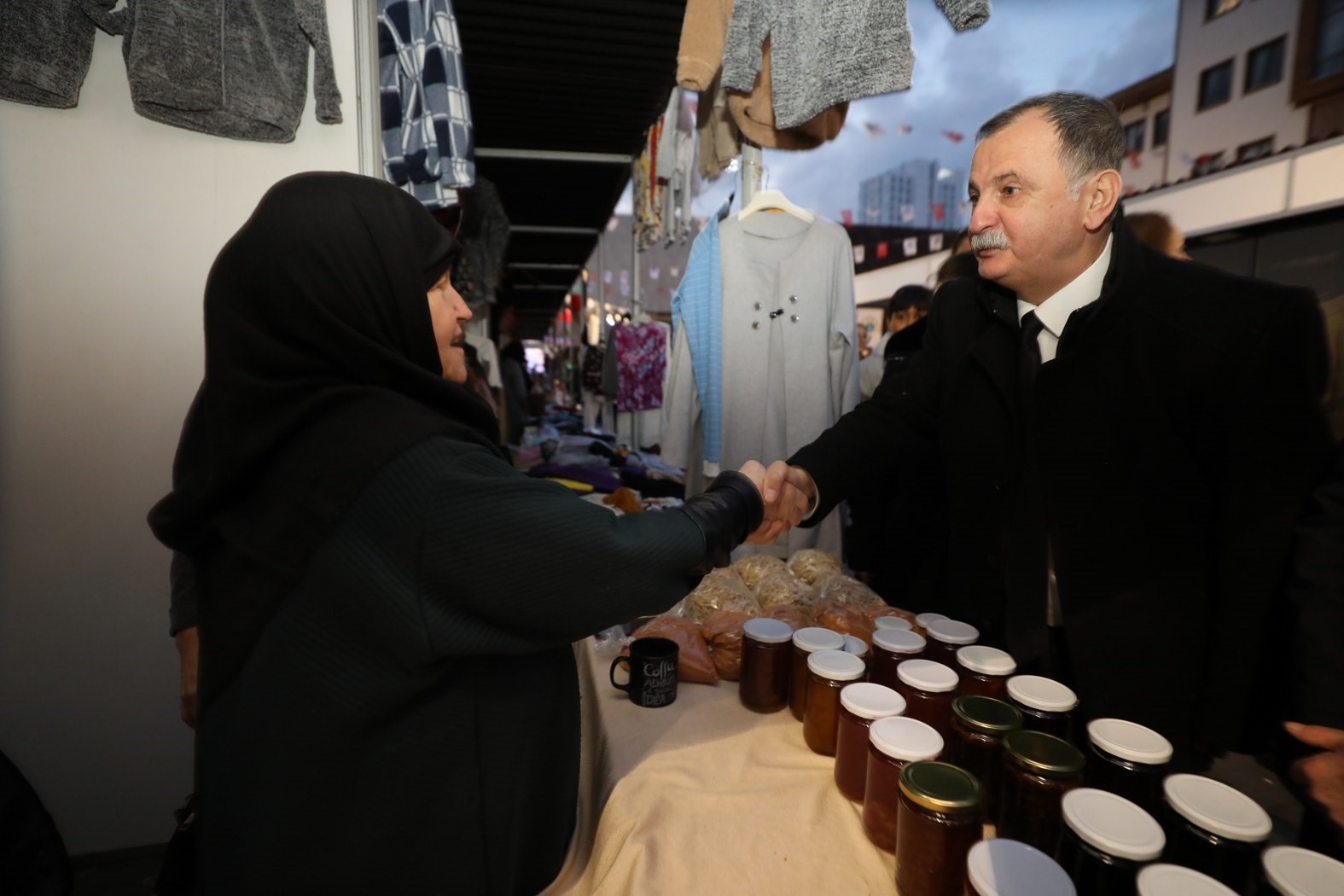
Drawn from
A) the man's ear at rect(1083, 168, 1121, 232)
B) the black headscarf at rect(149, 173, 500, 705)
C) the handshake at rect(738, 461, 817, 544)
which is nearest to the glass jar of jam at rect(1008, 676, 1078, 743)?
the handshake at rect(738, 461, 817, 544)

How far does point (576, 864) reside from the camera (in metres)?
1.20

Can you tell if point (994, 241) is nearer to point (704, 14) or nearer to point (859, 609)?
point (859, 609)

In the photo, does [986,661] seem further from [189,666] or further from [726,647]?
[189,666]

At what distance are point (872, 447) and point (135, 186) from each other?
266 centimetres

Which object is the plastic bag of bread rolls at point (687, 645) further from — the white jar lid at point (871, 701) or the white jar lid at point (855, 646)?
the white jar lid at point (871, 701)

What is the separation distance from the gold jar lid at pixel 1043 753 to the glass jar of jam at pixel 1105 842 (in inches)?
2.3

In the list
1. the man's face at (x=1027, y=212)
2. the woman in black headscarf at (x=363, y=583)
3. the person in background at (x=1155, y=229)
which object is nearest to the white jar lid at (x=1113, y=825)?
the woman in black headscarf at (x=363, y=583)

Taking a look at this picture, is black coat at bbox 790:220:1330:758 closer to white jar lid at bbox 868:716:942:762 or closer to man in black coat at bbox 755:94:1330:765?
man in black coat at bbox 755:94:1330:765

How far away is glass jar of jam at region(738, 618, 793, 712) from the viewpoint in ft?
4.43

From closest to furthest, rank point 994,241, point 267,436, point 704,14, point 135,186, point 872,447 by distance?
point 267,436
point 994,241
point 872,447
point 135,186
point 704,14

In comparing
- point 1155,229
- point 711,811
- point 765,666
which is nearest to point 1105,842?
point 711,811

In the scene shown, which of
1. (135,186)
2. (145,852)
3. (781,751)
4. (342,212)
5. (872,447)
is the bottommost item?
(145,852)

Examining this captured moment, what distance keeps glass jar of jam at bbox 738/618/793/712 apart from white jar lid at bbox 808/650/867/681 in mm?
122

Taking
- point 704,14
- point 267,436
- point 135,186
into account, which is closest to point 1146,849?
point 267,436
